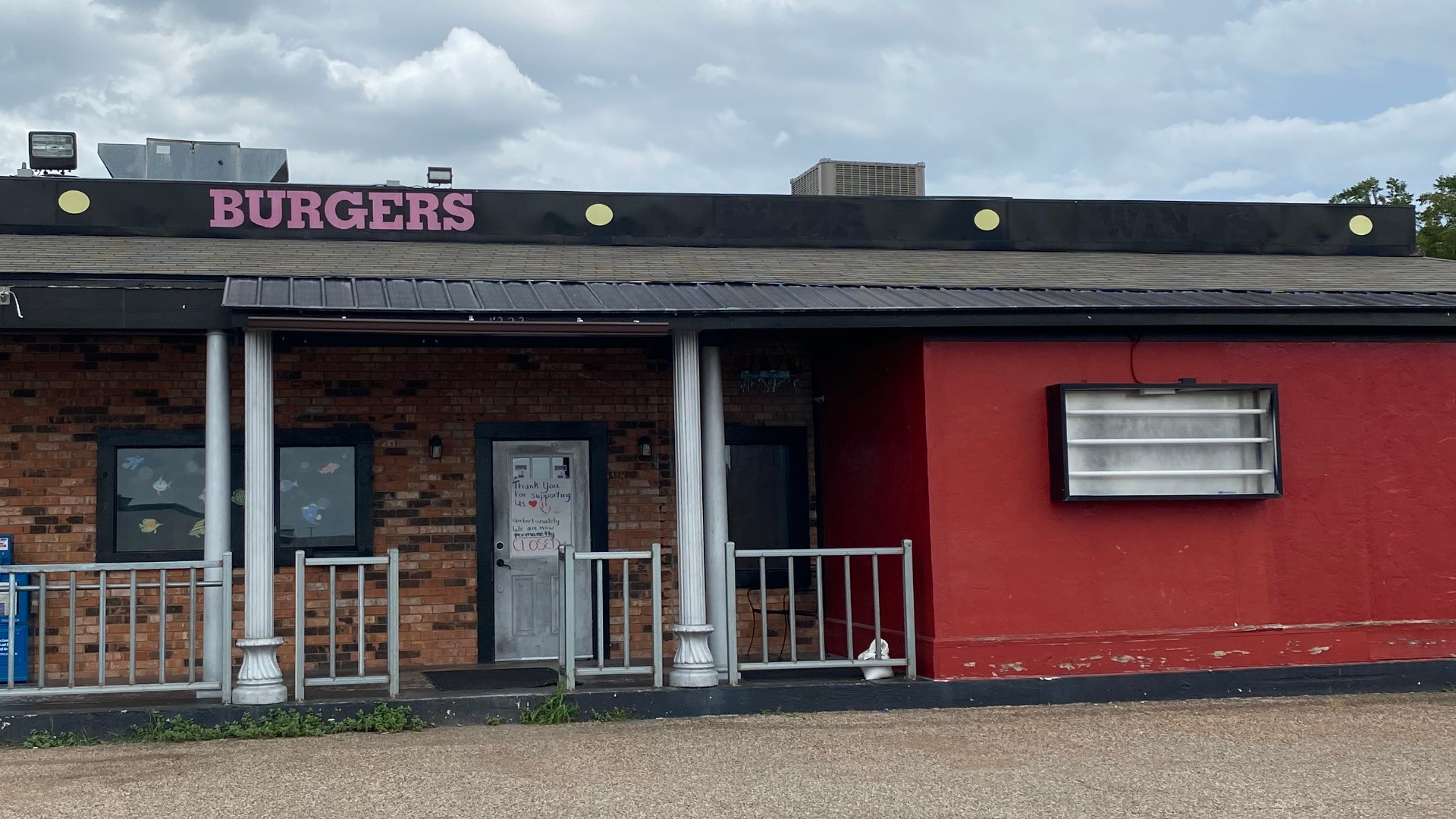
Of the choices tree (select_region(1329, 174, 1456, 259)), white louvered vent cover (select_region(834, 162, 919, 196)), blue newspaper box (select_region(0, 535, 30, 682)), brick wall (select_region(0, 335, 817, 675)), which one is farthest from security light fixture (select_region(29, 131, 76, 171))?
tree (select_region(1329, 174, 1456, 259))

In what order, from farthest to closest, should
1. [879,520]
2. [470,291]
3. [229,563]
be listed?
1. [879,520]
2. [470,291]
3. [229,563]

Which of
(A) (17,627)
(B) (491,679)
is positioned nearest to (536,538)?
(B) (491,679)

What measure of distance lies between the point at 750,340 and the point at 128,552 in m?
4.75

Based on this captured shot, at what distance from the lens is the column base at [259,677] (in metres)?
7.51

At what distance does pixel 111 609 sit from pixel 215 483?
2.45 metres

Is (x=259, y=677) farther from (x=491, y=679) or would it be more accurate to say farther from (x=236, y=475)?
(x=236, y=475)

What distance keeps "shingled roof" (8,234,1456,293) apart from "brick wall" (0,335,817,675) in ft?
2.41

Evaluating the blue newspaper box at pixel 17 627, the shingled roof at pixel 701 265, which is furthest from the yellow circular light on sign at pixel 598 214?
the blue newspaper box at pixel 17 627

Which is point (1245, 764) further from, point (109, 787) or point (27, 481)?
point (27, 481)

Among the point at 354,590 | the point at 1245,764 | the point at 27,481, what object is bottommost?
the point at 1245,764

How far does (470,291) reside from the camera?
8172 millimetres

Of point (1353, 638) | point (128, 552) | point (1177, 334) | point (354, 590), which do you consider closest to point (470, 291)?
point (354, 590)

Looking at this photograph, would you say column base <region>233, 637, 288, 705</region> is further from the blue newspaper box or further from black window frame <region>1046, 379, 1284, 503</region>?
black window frame <region>1046, 379, 1284, 503</region>

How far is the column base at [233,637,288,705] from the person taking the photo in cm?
751
